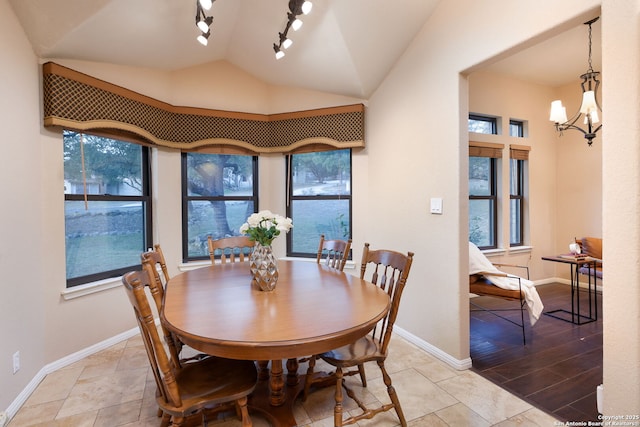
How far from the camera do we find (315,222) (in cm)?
391

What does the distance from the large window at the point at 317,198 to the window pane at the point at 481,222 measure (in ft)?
6.19

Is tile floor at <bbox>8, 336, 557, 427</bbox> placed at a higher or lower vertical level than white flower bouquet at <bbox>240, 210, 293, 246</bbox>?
lower

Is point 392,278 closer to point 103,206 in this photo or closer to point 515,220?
point 103,206

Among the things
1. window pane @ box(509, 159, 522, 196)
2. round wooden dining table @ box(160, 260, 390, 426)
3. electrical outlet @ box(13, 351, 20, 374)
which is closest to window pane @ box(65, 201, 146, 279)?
electrical outlet @ box(13, 351, 20, 374)

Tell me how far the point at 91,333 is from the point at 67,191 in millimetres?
1218

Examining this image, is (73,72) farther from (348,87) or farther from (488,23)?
(488,23)

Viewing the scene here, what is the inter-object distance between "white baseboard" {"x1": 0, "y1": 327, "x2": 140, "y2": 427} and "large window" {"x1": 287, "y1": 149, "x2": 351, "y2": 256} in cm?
193

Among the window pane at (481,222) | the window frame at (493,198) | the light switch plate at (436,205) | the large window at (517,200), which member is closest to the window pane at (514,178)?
the large window at (517,200)

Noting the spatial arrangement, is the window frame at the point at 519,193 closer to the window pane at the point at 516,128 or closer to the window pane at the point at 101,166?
the window pane at the point at 516,128

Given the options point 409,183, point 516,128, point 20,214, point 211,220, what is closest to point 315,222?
point 211,220

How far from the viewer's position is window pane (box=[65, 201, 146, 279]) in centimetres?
267

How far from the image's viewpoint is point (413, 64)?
2.75 metres

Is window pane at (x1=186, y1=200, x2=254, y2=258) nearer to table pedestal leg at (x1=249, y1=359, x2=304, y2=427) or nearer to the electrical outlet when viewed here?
the electrical outlet

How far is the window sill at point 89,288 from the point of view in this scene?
2492mm
